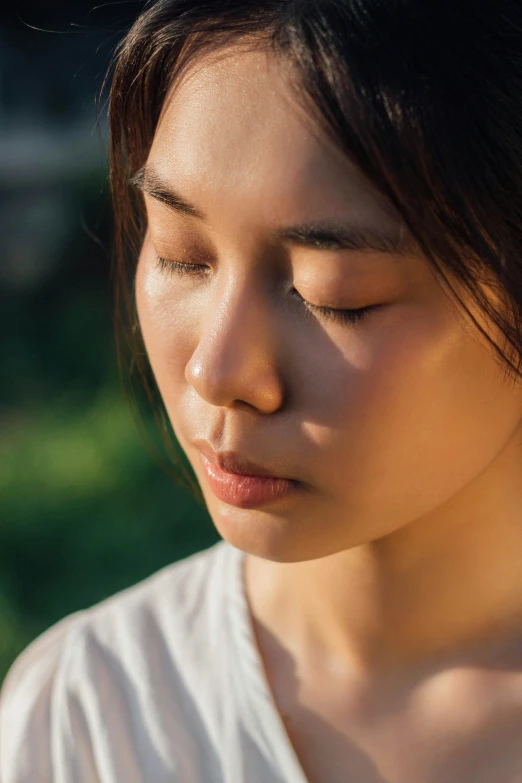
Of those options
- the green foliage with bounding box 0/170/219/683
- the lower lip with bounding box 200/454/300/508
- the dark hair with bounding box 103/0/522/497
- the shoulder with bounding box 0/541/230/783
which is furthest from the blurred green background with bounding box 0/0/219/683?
the dark hair with bounding box 103/0/522/497

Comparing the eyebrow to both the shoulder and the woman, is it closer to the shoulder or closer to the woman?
the woman

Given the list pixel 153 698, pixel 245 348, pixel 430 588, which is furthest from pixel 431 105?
pixel 153 698

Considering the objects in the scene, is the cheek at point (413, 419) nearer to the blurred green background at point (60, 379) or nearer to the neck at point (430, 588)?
the neck at point (430, 588)

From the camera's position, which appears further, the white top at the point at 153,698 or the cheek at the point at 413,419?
Result: the white top at the point at 153,698

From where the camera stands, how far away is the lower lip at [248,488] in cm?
74

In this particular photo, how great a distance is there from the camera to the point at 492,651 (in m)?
0.89

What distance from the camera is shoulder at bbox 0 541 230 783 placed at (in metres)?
0.91

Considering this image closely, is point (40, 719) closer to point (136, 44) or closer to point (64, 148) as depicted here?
point (136, 44)

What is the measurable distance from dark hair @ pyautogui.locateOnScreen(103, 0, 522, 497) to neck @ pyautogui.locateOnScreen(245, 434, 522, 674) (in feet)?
0.66

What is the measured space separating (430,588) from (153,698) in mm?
270

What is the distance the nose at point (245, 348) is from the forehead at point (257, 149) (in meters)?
0.06

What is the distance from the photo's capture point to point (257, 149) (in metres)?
0.68

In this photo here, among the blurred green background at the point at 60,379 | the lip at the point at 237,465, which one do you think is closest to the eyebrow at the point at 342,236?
the lip at the point at 237,465

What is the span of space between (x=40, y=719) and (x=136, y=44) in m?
0.60
